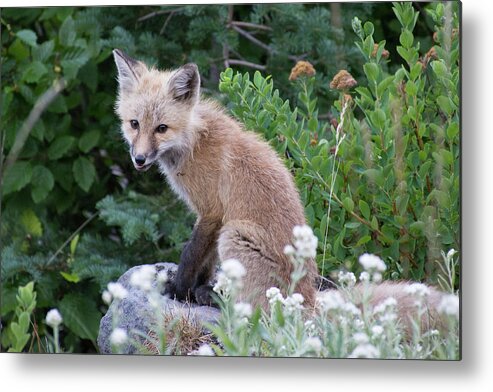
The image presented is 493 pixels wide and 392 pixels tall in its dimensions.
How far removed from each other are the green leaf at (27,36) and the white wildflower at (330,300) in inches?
80.5

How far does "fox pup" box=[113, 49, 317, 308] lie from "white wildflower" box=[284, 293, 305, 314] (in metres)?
0.24

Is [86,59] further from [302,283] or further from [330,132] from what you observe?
[302,283]

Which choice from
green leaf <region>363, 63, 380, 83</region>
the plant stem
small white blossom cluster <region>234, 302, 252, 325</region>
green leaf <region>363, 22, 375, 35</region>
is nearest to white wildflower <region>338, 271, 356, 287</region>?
small white blossom cluster <region>234, 302, 252, 325</region>

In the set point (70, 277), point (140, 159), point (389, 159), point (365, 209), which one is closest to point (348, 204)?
point (365, 209)

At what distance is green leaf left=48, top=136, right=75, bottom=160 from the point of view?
5320 mm

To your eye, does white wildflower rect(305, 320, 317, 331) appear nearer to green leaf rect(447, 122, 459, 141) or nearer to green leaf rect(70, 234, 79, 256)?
green leaf rect(447, 122, 459, 141)

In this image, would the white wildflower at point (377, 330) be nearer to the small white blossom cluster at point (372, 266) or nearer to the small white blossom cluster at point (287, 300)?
the small white blossom cluster at point (372, 266)

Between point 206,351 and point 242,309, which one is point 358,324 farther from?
point 206,351

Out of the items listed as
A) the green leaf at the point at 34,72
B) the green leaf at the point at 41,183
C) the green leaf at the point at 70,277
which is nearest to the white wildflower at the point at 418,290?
the green leaf at the point at 70,277

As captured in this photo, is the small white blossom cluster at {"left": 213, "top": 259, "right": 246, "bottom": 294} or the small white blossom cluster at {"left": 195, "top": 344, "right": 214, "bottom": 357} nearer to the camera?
the small white blossom cluster at {"left": 213, "top": 259, "right": 246, "bottom": 294}

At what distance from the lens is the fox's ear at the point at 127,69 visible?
449cm

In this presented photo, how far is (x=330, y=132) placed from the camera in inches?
187

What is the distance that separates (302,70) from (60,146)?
1.49 m

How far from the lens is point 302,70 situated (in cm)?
464
